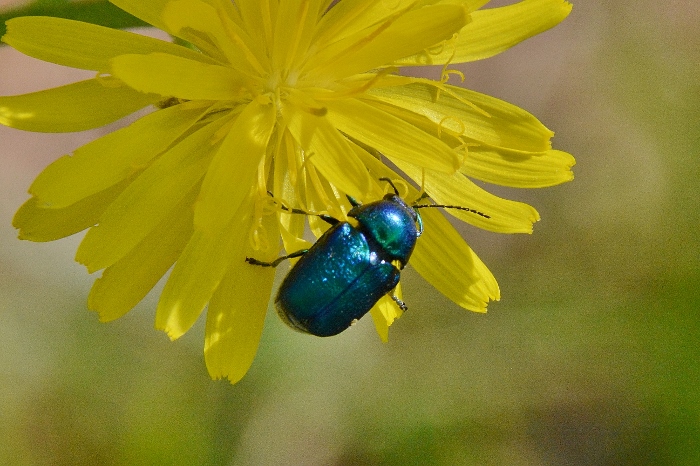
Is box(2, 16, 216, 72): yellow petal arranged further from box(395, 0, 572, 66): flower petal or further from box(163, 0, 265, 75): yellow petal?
box(395, 0, 572, 66): flower petal

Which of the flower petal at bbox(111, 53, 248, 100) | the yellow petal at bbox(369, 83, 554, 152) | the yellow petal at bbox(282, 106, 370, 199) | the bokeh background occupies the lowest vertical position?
the bokeh background

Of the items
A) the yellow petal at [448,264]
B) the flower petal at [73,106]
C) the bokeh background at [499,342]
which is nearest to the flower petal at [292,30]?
the flower petal at [73,106]

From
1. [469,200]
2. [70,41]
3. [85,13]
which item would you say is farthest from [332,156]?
[85,13]

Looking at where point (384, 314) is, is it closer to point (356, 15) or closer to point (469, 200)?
point (469, 200)

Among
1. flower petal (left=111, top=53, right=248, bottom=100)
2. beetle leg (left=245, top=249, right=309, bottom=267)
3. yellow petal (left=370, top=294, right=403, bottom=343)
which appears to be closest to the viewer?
flower petal (left=111, top=53, right=248, bottom=100)

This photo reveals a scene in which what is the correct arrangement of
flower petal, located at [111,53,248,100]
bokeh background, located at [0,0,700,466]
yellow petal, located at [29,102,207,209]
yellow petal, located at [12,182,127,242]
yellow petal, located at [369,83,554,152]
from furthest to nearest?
bokeh background, located at [0,0,700,466] → yellow petal, located at [369,83,554,152] → yellow petal, located at [12,182,127,242] → yellow petal, located at [29,102,207,209] → flower petal, located at [111,53,248,100]

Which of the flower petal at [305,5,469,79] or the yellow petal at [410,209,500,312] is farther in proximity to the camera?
the yellow petal at [410,209,500,312]

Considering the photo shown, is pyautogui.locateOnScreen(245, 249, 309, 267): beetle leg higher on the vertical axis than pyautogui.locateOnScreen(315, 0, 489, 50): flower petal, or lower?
lower

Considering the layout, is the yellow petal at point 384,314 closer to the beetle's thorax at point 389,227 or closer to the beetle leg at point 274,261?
the beetle's thorax at point 389,227

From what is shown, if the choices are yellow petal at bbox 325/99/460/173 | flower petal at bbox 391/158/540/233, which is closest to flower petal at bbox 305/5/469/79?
yellow petal at bbox 325/99/460/173
